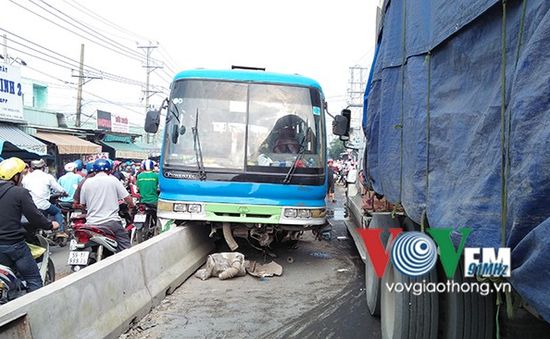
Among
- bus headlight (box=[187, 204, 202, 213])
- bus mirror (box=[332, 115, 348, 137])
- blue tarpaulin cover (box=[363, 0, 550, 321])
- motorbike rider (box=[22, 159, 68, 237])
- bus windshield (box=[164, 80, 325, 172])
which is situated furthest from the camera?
motorbike rider (box=[22, 159, 68, 237])

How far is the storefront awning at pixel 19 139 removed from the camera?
54.6 feet

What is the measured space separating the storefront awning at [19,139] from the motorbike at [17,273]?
12774 millimetres

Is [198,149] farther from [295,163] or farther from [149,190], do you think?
[149,190]

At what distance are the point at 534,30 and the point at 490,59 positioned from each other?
425mm

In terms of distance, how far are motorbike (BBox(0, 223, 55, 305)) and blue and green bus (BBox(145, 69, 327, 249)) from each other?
1.79 meters

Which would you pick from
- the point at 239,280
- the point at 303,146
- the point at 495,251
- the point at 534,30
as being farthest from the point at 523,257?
the point at 303,146

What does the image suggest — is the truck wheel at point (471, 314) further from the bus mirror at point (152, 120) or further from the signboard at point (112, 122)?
the signboard at point (112, 122)

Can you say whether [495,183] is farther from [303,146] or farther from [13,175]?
[303,146]

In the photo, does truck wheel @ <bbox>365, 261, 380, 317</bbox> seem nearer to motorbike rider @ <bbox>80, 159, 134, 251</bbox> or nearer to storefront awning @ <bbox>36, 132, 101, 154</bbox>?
motorbike rider @ <bbox>80, 159, 134, 251</bbox>

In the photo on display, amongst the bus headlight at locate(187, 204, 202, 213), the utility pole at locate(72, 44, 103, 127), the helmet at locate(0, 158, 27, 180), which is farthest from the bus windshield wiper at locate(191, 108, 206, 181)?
the utility pole at locate(72, 44, 103, 127)

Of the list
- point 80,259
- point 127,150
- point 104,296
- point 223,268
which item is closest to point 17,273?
point 80,259

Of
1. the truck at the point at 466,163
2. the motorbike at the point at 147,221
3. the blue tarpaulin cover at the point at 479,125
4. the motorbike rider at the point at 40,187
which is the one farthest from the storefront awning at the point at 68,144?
the blue tarpaulin cover at the point at 479,125

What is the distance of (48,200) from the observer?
8.77 m

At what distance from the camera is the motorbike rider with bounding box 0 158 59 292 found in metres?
4.36
